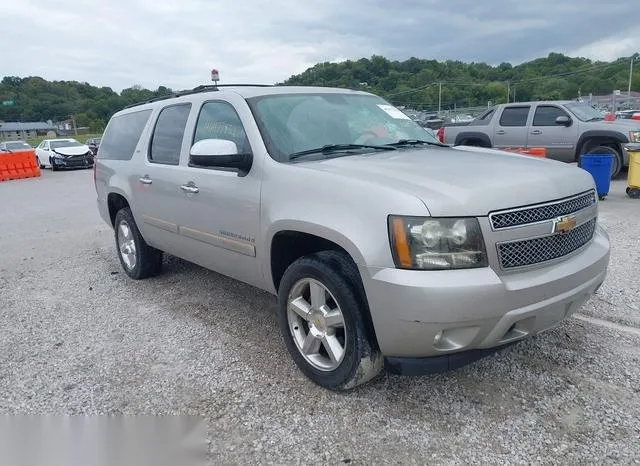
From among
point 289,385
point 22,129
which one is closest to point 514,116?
point 289,385

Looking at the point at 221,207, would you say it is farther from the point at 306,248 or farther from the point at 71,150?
the point at 71,150

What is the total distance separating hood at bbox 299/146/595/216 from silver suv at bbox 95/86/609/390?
10mm

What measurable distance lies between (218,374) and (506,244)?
6.35 ft

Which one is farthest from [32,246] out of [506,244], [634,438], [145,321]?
[634,438]

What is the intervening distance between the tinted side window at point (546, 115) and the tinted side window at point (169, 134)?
9.62 meters

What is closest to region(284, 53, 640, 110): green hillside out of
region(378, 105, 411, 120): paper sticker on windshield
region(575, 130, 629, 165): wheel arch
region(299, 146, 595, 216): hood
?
region(575, 130, 629, 165): wheel arch

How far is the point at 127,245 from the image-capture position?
17.4 feet

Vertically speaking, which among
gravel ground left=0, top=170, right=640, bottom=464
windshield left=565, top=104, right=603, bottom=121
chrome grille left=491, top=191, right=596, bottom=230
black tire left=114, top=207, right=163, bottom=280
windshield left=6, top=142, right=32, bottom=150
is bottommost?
gravel ground left=0, top=170, right=640, bottom=464

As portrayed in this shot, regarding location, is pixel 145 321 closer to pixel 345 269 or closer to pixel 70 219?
pixel 345 269

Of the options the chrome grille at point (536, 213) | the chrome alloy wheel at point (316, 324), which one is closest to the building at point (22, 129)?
the chrome alloy wheel at point (316, 324)

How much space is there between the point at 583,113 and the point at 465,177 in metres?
10.3

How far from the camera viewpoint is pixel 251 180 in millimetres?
3266

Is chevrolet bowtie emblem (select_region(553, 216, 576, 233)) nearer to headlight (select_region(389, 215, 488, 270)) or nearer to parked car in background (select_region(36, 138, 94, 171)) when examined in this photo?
headlight (select_region(389, 215, 488, 270))

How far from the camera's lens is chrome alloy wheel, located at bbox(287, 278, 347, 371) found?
2.84 meters
